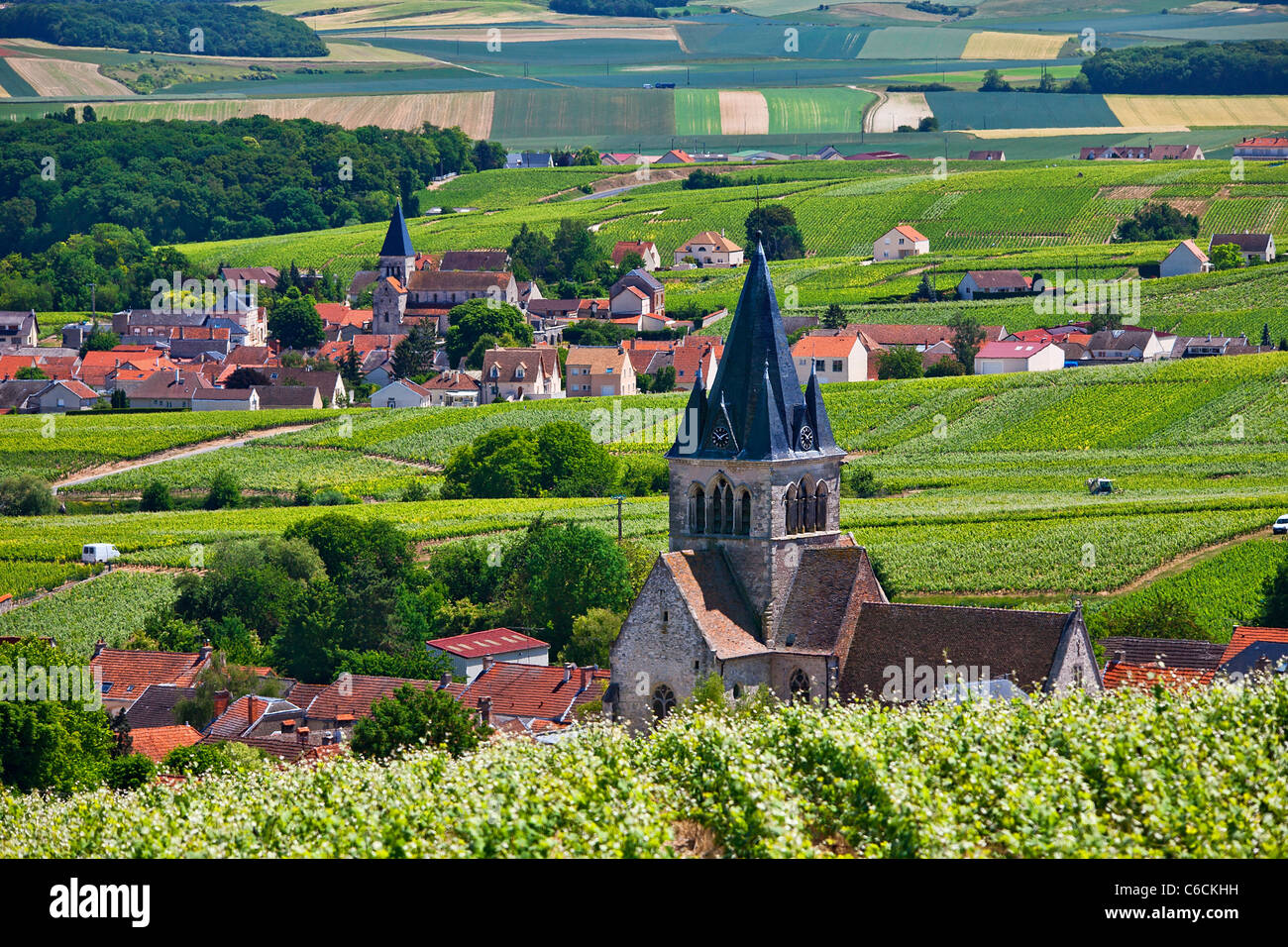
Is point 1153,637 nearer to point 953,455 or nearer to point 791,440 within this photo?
point 791,440

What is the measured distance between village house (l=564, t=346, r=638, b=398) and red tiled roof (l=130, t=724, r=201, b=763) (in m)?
73.8

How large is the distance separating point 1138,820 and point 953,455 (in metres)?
72.2

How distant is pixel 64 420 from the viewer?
120750 millimetres

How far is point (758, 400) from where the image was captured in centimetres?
4325

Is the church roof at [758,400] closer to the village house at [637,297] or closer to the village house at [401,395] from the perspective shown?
the village house at [401,395]

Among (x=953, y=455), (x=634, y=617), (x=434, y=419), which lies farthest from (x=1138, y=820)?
(x=434, y=419)

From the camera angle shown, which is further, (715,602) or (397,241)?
(397,241)

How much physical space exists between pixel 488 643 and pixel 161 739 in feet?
41.4

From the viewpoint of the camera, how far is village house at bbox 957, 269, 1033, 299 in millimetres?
147000

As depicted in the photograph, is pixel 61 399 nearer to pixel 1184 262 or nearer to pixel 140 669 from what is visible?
pixel 140 669

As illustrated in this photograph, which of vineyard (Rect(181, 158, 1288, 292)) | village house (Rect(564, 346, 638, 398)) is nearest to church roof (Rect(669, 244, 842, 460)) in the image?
village house (Rect(564, 346, 638, 398))

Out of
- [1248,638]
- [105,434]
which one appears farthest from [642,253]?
[1248,638]

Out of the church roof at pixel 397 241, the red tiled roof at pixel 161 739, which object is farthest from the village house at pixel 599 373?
the red tiled roof at pixel 161 739

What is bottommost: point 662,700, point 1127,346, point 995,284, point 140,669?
point 140,669
